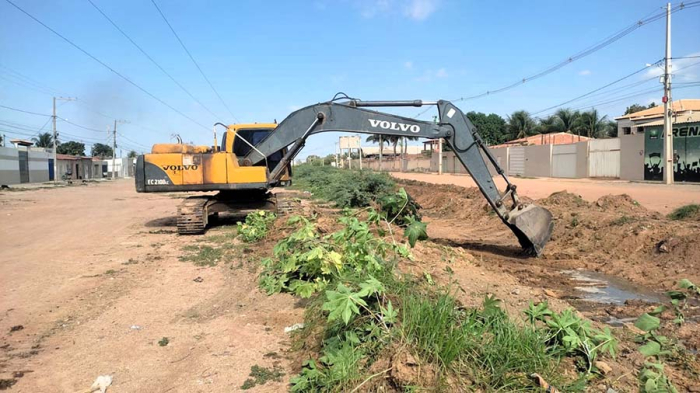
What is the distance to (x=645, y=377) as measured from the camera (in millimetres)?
3430

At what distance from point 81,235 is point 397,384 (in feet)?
37.1

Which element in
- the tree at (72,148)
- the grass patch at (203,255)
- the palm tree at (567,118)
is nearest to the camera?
the grass patch at (203,255)

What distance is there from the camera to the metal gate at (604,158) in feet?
97.8

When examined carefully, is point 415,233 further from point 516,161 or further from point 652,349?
point 516,161

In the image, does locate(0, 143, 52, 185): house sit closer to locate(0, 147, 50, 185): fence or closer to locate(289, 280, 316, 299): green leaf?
locate(0, 147, 50, 185): fence

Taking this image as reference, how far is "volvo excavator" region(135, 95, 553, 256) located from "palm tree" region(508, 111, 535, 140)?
58474mm

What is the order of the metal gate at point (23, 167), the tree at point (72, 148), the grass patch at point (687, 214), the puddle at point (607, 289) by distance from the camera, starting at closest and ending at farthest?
1. the puddle at point (607, 289)
2. the grass patch at point (687, 214)
3. the metal gate at point (23, 167)
4. the tree at point (72, 148)

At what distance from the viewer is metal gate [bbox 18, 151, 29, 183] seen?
49.5 m

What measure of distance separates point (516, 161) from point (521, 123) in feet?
98.0

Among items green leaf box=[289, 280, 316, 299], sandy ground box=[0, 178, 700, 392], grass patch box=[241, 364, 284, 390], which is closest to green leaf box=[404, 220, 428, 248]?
sandy ground box=[0, 178, 700, 392]

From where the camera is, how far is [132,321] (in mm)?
5605

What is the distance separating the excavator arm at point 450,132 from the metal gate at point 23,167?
1953 inches

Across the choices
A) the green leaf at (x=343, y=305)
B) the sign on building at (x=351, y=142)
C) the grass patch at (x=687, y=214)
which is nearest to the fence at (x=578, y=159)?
the grass patch at (x=687, y=214)

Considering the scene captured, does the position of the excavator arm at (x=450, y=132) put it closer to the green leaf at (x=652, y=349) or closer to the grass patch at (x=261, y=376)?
the green leaf at (x=652, y=349)
